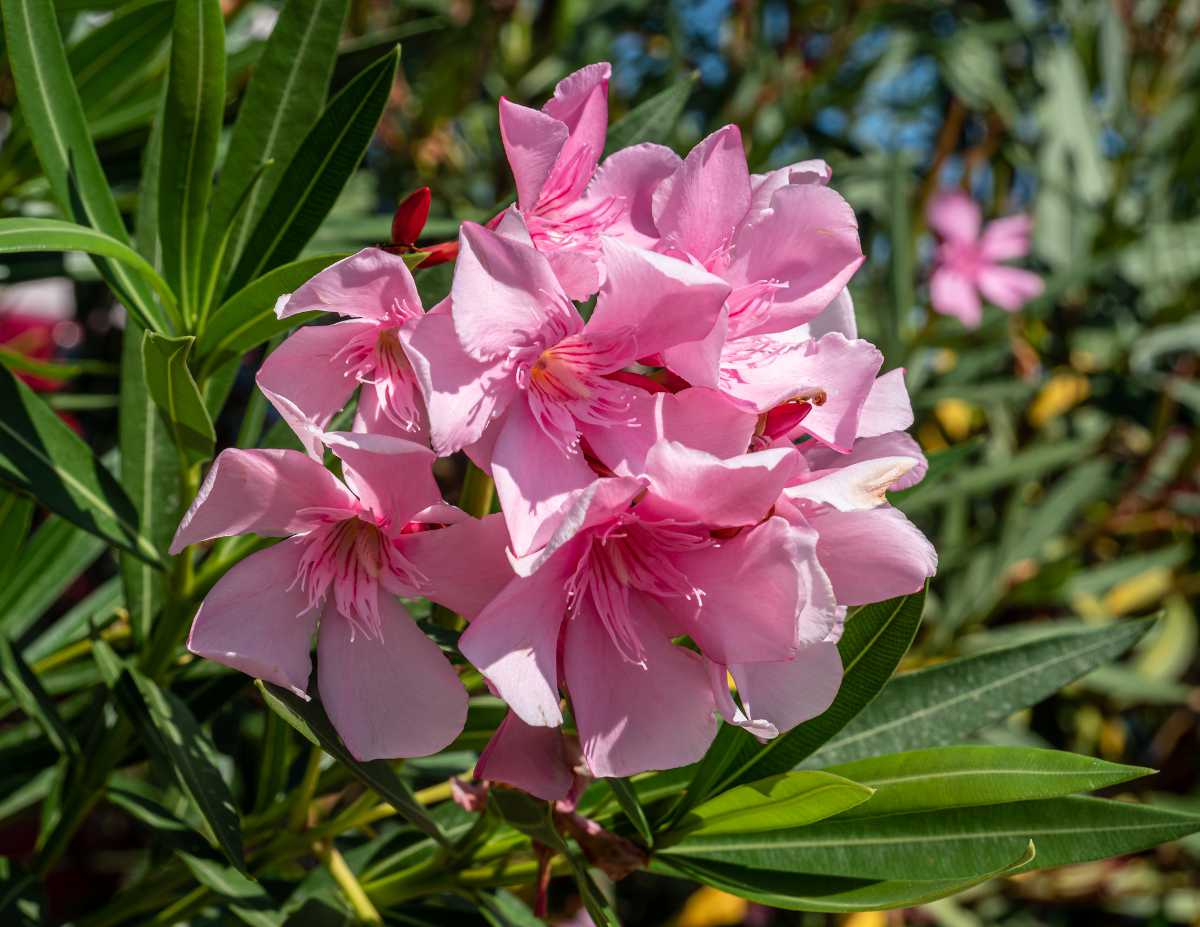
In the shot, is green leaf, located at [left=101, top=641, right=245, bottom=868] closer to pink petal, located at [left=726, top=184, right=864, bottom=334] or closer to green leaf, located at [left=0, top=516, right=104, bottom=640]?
green leaf, located at [left=0, top=516, right=104, bottom=640]

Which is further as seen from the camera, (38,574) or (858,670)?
(38,574)

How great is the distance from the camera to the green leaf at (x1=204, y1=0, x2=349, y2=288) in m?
1.00

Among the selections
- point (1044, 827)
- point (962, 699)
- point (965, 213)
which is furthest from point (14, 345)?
point (965, 213)

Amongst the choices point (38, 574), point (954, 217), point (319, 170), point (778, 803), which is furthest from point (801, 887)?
point (954, 217)

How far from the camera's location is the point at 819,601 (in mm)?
702

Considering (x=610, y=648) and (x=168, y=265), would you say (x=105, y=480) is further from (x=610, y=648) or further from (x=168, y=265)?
(x=610, y=648)

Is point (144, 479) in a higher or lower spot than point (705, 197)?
lower

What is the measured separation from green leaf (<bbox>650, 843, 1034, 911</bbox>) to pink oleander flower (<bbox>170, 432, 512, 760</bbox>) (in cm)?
24

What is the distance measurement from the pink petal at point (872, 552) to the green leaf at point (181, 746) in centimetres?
44

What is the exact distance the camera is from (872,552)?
0.75 m

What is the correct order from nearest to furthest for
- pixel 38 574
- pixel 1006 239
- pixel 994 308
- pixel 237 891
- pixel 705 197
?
1. pixel 705 197
2. pixel 237 891
3. pixel 38 574
4. pixel 994 308
5. pixel 1006 239

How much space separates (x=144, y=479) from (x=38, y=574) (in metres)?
0.33

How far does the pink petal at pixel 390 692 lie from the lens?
750mm

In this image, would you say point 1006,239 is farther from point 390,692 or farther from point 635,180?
point 390,692
